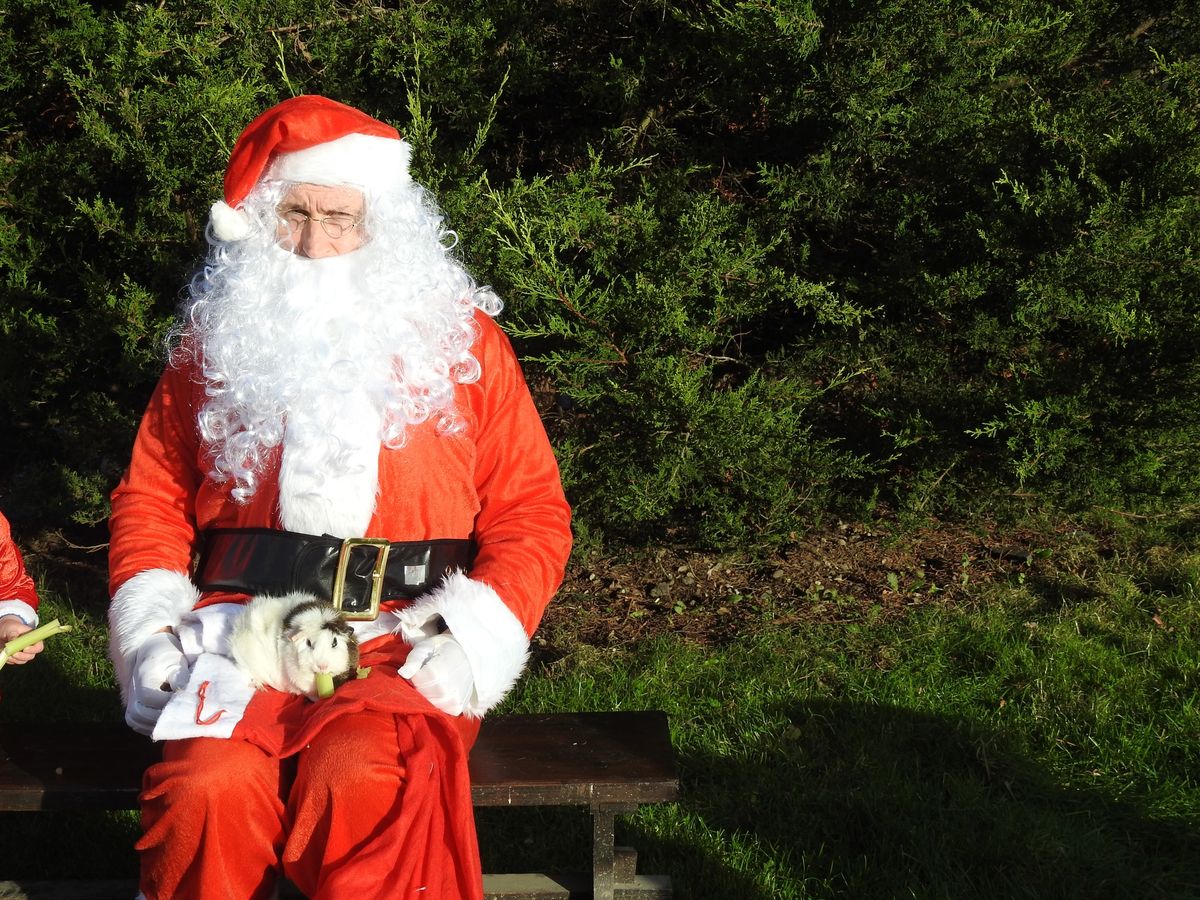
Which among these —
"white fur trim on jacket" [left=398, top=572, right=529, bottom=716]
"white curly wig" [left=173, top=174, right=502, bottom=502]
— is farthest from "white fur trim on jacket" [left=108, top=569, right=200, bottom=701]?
"white fur trim on jacket" [left=398, top=572, right=529, bottom=716]

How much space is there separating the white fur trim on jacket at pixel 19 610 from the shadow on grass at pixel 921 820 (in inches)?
73.7

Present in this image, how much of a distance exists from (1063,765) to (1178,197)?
7.26ft

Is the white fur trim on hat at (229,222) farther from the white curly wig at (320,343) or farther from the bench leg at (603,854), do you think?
the bench leg at (603,854)

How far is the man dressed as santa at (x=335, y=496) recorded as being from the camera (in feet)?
7.77

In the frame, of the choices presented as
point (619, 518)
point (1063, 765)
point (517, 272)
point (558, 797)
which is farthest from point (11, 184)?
point (1063, 765)

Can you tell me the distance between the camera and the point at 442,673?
2.54 metres

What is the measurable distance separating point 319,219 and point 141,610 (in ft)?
→ 3.68

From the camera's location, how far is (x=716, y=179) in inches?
203

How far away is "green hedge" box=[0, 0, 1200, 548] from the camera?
427cm

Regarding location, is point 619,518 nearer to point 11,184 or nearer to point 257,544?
point 257,544

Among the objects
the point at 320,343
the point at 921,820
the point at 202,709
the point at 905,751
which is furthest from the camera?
the point at 905,751

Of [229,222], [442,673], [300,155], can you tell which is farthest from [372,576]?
[300,155]

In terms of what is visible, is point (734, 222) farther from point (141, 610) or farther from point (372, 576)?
point (141, 610)

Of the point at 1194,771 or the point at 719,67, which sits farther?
the point at 719,67
